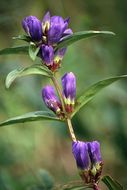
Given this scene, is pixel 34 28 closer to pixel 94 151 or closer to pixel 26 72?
pixel 26 72

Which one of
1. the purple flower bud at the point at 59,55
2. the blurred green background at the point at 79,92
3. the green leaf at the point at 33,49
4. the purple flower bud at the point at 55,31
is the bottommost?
the blurred green background at the point at 79,92

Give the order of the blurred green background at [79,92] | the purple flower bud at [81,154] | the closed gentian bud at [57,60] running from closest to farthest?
the purple flower bud at [81,154] → the closed gentian bud at [57,60] → the blurred green background at [79,92]

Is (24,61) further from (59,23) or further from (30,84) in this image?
(59,23)

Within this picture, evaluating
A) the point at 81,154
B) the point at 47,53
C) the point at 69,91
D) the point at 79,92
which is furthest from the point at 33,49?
the point at 79,92

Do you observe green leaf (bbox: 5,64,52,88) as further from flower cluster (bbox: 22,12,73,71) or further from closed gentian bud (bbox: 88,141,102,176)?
closed gentian bud (bbox: 88,141,102,176)

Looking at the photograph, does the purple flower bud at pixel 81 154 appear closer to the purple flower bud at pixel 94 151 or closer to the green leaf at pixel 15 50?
the purple flower bud at pixel 94 151

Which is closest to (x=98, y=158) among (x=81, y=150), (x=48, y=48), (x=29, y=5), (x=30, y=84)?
(x=81, y=150)

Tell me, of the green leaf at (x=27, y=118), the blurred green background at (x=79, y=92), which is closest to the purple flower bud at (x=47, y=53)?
the green leaf at (x=27, y=118)
